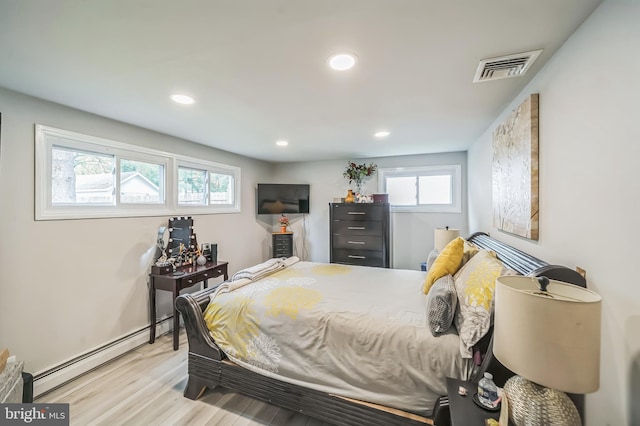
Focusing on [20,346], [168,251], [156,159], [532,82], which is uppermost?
[532,82]

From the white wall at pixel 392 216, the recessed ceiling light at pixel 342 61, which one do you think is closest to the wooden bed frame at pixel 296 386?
the recessed ceiling light at pixel 342 61

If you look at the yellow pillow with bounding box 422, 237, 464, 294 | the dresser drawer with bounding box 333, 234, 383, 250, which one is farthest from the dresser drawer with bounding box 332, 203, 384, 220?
the yellow pillow with bounding box 422, 237, 464, 294

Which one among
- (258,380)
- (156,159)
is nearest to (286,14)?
(258,380)

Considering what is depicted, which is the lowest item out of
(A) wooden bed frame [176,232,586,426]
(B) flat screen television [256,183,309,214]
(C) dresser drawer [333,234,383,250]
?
(A) wooden bed frame [176,232,586,426]

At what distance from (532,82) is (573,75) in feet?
1.77

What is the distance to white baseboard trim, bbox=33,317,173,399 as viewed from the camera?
81.7 inches

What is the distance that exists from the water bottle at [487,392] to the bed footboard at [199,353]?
1719 mm

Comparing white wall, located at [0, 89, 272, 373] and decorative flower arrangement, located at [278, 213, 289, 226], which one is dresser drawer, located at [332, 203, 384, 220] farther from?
white wall, located at [0, 89, 272, 373]

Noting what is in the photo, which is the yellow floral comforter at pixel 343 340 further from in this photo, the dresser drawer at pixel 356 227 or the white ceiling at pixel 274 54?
the dresser drawer at pixel 356 227

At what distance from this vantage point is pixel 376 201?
4.30m

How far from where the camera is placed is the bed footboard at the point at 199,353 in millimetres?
1961

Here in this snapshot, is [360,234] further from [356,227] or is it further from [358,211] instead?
[358,211]

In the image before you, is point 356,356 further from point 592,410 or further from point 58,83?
point 58,83

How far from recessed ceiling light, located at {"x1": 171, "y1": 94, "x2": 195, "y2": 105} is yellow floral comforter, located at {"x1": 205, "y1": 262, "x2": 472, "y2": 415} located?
1.66 m
